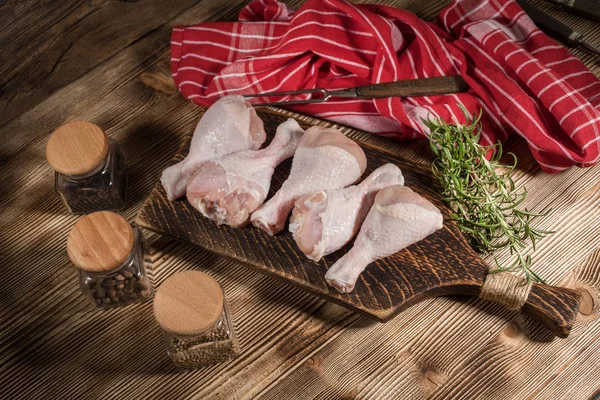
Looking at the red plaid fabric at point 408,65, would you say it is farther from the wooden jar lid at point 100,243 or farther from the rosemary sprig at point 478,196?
the wooden jar lid at point 100,243

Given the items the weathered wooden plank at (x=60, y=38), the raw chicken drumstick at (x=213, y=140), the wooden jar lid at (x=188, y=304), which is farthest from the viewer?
the weathered wooden plank at (x=60, y=38)

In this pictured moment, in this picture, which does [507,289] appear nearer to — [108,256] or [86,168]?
[108,256]

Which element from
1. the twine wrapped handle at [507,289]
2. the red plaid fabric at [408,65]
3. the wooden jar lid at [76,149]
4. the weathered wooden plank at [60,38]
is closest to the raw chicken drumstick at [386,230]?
the twine wrapped handle at [507,289]

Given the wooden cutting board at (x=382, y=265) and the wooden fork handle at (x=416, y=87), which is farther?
the wooden fork handle at (x=416, y=87)

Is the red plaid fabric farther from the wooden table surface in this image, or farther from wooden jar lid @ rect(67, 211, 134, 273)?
wooden jar lid @ rect(67, 211, 134, 273)

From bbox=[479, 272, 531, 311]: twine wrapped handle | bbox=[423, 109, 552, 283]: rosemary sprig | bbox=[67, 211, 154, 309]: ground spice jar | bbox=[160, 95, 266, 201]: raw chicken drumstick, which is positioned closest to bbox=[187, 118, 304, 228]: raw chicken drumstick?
bbox=[160, 95, 266, 201]: raw chicken drumstick

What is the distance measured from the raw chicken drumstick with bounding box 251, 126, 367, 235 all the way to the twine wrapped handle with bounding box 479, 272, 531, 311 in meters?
0.37

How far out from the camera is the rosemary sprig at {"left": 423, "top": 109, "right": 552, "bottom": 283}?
4.42ft

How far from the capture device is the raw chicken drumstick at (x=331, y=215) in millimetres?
1329

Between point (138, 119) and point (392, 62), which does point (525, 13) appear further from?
Answer: point (138, 119)

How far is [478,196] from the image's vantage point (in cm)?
141

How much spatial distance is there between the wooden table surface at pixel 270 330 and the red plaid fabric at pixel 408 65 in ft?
0.33

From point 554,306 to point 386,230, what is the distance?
0.39 m

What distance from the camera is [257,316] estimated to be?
1458mm
